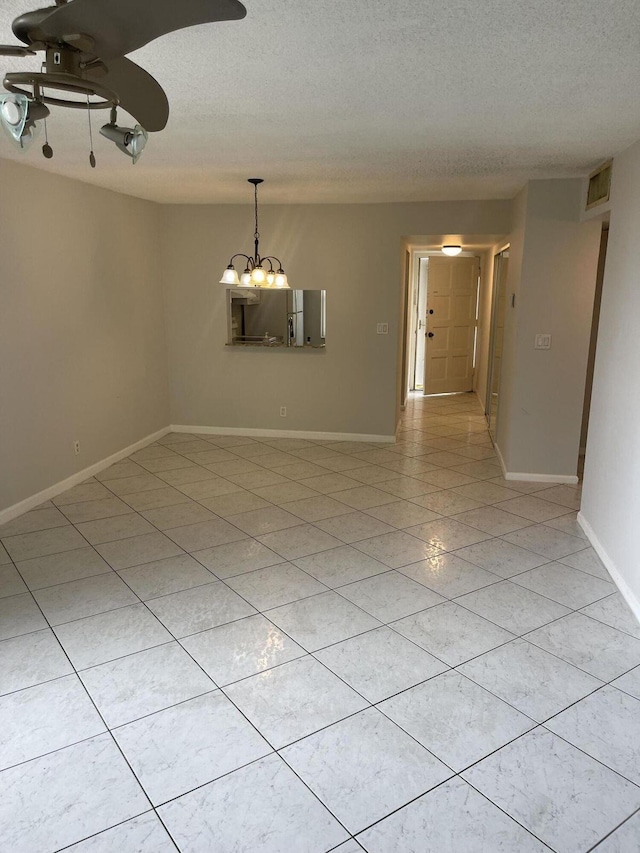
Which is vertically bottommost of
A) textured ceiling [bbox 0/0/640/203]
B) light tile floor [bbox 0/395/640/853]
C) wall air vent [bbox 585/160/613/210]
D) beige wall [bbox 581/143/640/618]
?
light tile floor [bbox 0/395/640/853]

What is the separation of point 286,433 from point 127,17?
527 centimetres

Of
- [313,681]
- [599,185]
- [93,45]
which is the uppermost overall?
[599,185]

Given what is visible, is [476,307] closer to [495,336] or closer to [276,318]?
[495,336]

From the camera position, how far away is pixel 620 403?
3252 millimetres

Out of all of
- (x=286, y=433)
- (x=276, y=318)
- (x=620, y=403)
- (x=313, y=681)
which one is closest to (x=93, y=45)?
(x=313, y=681)

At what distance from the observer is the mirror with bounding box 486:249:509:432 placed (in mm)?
6637

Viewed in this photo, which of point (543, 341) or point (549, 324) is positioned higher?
point (549, 324)

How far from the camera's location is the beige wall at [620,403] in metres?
3.00

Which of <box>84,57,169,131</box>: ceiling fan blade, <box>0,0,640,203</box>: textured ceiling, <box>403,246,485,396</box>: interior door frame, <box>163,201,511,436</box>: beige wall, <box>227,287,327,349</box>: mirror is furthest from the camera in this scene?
<box>403,246,485,396</box>: interior door frame

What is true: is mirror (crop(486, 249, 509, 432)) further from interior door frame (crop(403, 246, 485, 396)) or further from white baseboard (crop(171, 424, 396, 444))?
interior door frame (crop(403, 246, 485, 396))

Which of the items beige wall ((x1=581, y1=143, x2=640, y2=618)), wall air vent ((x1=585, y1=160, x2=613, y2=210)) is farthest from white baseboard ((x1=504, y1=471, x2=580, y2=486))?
wall air vent ((x1=585, y1=160, x2=613, y2=210))

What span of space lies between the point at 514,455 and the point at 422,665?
283 cm

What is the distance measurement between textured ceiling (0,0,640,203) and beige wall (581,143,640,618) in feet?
1.35

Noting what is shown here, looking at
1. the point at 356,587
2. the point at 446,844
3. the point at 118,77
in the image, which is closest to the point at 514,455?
the point at 356,587
